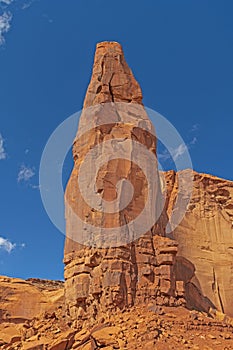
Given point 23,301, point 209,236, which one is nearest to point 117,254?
point 23,301

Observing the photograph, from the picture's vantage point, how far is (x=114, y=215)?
31.1 metres

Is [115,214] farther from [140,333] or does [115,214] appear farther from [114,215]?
[140,333]

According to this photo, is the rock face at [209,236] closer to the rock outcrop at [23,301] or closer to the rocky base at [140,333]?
the rock outcrop at [23,301]

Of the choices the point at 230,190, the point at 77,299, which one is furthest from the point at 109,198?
the point at 230,190

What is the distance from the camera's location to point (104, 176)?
1271 inches

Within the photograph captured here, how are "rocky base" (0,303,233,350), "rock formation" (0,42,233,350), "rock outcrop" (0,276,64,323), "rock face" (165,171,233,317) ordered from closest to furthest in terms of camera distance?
"rocky base" (0,303,233,350) → "rock formation" (0,42,233,350) → "rock outcrop" (0,276,64,323) → "rock face" (165,171,233,317)

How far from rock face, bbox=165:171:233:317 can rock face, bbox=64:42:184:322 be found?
1914cm

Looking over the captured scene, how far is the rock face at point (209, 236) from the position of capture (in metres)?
52.0

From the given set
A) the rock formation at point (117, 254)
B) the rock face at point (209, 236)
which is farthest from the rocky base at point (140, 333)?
the rock face at point (209, 236)

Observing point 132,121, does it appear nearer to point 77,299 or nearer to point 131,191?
point 131,191

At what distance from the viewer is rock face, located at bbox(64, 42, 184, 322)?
29844 millimetres

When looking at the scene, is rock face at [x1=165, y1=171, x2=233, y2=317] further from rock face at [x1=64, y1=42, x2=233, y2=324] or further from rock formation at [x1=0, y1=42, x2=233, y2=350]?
rock formation at [x1=0, y1=42, x2=233, y2=350]

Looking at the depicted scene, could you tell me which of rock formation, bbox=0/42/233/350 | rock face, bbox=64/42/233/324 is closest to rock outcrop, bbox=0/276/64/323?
rock formation, bbox=0/42/233/350

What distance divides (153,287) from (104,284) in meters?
2.70
